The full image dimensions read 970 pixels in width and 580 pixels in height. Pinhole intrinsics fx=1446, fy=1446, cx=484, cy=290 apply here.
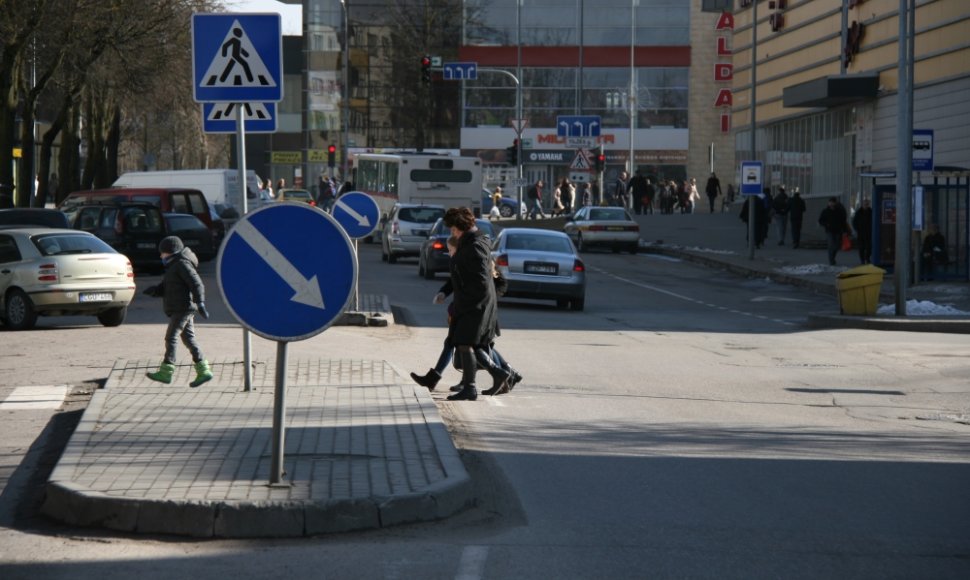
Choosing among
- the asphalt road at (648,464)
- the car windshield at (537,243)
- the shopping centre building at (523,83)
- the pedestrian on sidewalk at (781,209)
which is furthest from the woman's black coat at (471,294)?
the shopping centre building at (523,83)

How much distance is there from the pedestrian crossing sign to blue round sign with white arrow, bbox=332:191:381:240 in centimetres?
824

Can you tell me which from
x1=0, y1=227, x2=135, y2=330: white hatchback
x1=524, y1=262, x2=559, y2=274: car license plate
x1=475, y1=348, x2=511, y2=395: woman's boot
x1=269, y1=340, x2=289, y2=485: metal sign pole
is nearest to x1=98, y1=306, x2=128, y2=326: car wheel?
x1=0, y1=227, x2=135, y2=330: white hatchback

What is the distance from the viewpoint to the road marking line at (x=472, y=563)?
655 centimetres

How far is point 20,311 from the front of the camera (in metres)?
20.0

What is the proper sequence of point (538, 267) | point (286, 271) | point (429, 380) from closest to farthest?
point (286, 271)
point (429, 380)
point (538, 267)

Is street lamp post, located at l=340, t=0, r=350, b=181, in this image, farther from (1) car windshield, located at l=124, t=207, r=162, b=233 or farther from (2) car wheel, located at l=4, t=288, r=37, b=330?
(2) car wheel, located at l=4, t=288, r=37, b=330

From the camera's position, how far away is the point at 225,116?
1353 centimetres

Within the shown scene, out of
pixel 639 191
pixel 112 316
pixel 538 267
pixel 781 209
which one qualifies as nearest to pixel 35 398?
pixel 112 316

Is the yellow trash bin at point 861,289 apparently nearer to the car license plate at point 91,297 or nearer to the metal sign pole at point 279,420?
the car license plate at point 91,297

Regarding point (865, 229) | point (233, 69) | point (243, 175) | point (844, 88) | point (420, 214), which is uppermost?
point (844, 88)

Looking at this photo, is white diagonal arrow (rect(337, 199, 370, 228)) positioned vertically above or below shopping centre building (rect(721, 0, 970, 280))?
below

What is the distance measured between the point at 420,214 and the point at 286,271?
3167 cm

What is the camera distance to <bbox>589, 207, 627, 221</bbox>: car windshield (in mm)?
48031

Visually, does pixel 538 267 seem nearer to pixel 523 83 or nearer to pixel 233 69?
pixel 233 69
